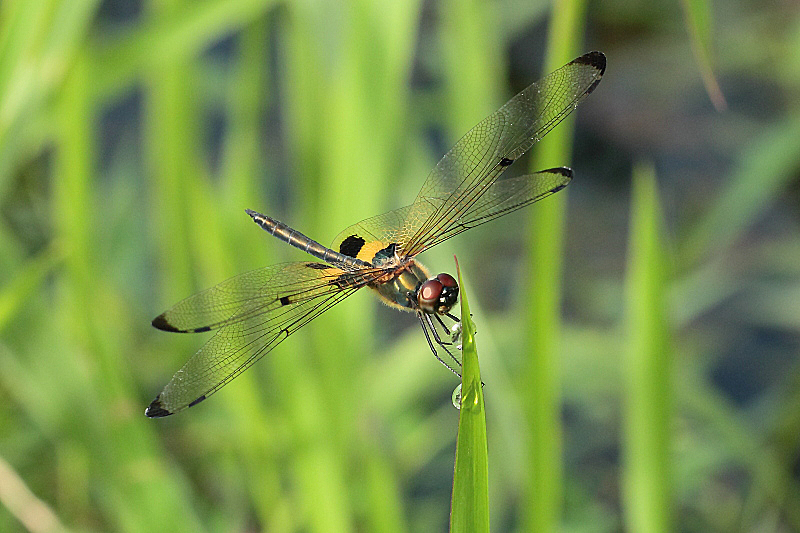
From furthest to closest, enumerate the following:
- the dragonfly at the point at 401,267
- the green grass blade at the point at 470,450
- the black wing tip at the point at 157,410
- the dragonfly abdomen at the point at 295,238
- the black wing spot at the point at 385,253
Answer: the dragonfly abdomen at the point at 295,238 < the black wing spot at the point at 385,253 < the dragonfly at the point at 401,267 < the black wing tip at the point at 157,410 < the green grass blade at the point at 470,450

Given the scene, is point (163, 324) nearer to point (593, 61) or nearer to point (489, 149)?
point (489, 149)

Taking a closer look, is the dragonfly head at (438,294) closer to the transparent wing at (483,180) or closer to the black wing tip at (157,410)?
the transparent wing at (483,180)

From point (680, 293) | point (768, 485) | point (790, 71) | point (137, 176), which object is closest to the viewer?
point (768, 485)

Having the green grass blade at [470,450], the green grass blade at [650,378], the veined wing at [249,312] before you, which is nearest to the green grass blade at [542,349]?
the green grass blade at [650,378]

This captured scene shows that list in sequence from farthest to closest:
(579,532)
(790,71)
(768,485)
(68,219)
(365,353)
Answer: (790,71), (768,485), (579,532), (365,353), (68,219)

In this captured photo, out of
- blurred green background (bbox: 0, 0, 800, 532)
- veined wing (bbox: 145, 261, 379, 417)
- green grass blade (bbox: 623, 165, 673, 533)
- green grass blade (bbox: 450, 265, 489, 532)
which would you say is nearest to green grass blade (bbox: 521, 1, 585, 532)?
blurred green background (bbox: 0, 0, 800, 532)

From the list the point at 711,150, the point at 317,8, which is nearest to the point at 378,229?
the point at 317,8

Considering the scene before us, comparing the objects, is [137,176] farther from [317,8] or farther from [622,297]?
[622,297]
